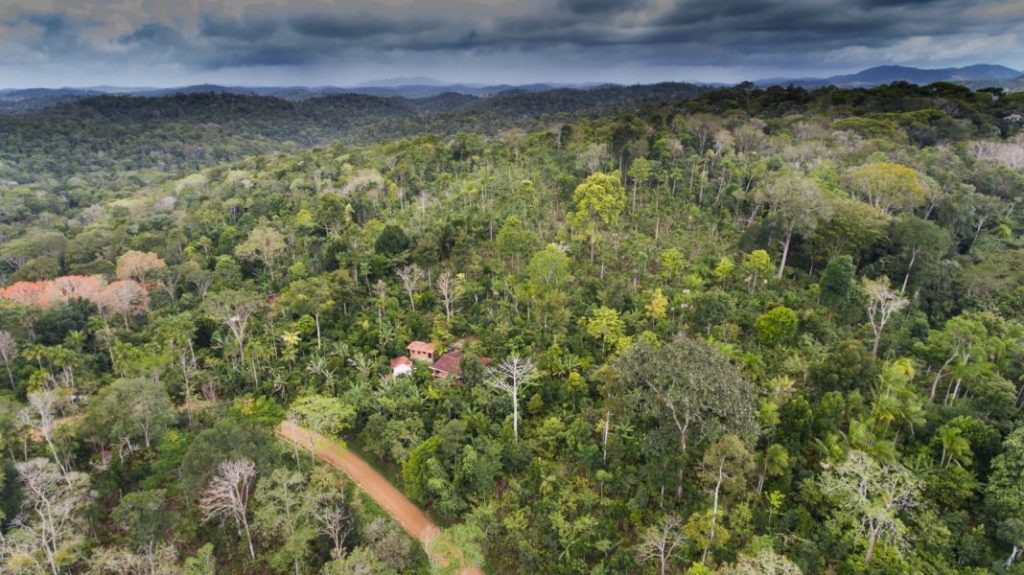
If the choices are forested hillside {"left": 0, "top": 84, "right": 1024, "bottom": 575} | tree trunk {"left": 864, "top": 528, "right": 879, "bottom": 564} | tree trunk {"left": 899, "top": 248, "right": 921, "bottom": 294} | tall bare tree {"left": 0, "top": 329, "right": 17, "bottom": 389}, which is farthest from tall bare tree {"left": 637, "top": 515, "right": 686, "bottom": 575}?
tall bare tree {"left": 0, "top": 329, "right": 17, "bottom": 389}

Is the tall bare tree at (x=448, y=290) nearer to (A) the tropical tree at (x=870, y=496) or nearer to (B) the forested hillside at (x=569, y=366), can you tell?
(B) the forested hillside at (x=569, y=366)

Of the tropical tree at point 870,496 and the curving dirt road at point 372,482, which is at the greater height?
the tropical tree at point 870,496

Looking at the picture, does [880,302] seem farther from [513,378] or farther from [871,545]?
[513,378]

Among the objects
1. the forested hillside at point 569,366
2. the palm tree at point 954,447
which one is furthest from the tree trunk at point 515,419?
the palm tree at point 954,447

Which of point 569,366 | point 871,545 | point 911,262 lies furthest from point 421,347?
point 911,262

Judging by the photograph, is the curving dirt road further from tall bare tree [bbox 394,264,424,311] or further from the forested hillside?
tall bare tree [bbox 394,264,424,311]

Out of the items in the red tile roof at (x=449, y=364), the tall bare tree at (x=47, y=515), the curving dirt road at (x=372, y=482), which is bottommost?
the curving dirt road at (x=372, y=482)
